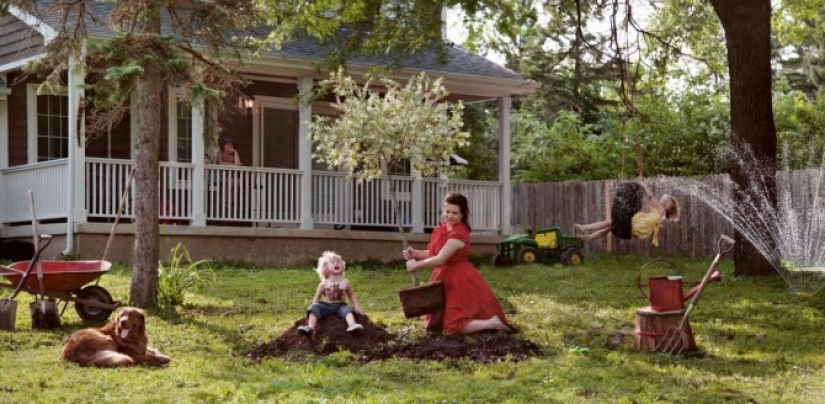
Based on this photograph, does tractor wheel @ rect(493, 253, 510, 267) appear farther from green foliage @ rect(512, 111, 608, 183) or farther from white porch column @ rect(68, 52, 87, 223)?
green foliage @ rect(512, 111, 608, 183)

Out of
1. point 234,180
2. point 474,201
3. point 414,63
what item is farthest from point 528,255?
point 234,180

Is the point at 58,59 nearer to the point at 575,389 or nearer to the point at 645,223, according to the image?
the point at 645,223

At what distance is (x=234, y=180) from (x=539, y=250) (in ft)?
17.2

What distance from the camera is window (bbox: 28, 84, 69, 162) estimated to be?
21.7 m

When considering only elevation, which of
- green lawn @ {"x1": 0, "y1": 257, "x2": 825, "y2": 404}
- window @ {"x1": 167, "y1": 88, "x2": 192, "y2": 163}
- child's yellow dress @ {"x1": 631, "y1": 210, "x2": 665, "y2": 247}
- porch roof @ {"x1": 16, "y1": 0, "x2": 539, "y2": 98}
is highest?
porch roof @ {"x1": 16, "y1": 0, "x2": 539, "y2": 98}

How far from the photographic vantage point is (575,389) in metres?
9.45

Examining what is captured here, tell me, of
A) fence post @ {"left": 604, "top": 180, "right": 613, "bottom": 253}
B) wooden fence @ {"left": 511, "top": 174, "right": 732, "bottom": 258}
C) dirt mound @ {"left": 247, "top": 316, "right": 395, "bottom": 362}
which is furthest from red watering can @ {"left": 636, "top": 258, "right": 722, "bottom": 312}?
fence post @ {"left": 604, "top": 180, "right": 613, "bottom": 253}

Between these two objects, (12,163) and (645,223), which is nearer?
(645,223)

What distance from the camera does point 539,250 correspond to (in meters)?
22.0

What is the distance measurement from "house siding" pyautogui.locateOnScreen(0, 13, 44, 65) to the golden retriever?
1091 centimetres

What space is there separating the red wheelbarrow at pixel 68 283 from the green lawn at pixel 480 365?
0.28m

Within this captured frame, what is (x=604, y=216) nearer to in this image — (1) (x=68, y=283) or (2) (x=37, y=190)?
(2) (x=37, y=190)

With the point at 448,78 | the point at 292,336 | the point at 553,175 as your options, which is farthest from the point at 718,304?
the point at 553,175

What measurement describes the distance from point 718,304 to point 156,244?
6.37 m
